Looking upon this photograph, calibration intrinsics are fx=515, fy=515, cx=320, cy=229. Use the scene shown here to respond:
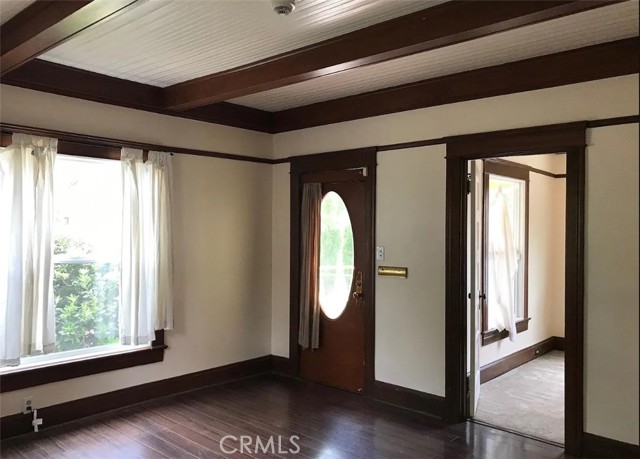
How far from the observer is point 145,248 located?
429 centimetres

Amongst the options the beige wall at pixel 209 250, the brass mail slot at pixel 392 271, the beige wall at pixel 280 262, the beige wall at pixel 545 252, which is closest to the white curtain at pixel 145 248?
the beige wall at pixel 209 250

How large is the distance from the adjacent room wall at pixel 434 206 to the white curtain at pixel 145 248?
1565mm

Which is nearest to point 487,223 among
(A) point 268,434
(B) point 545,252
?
(B) point 545,252

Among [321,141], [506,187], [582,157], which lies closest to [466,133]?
[582,157]

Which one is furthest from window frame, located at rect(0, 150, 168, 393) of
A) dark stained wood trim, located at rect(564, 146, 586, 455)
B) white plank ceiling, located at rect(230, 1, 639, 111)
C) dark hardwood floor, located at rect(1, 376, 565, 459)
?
dark stained wood trim, located at rect(564, 146, 586, 455)

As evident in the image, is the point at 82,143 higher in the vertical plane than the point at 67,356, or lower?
higher

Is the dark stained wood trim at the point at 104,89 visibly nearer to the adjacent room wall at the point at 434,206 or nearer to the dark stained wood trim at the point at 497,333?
the adjacent room wall at the point at 434,206

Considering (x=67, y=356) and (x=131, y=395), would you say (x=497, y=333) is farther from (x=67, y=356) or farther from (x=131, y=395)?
(x=67, y=356)

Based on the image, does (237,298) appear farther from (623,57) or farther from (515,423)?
(623,57)

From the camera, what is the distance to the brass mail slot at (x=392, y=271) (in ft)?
14.3

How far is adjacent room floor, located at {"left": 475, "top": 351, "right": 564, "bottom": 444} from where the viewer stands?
4.01 metres

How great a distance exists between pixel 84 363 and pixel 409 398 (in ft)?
8.63

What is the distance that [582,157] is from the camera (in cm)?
344

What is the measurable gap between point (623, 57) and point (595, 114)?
373 mm
